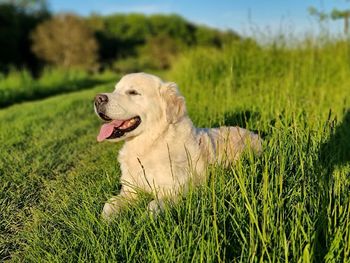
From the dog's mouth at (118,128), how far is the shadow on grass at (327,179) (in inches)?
56.7

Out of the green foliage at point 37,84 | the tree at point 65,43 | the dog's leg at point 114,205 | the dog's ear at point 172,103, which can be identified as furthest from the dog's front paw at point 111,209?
the tree at point 65,43

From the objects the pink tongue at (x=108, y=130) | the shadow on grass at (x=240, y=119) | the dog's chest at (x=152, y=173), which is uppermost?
the pink tongue at (x=108, y=130)

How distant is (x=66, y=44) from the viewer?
2911cm

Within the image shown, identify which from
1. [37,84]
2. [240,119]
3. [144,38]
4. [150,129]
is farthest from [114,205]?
[144,38]

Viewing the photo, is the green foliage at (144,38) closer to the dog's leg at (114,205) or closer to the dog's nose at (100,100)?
the dog's nose at (100,100)

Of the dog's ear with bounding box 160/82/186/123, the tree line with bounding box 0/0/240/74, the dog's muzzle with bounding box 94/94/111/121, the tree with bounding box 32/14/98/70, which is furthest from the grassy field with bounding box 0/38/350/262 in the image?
→ the tree with bounding box 32/14/98/70

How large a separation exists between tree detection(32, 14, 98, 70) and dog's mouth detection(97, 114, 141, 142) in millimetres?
25283

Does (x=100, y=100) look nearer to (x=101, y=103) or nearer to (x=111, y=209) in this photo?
(x=101, y=103)

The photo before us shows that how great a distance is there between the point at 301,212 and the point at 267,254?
47cm

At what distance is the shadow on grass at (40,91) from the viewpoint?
12281 millimetres

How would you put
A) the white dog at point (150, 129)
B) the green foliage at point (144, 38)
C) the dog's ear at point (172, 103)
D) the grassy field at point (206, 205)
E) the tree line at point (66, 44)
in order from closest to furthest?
the grassy field at point (206, 205) < the white dog at point (150, 129) < the dog's ear at point (172, 103) < the tree line at point (66, 44) < the green foliage at point (144, 38)

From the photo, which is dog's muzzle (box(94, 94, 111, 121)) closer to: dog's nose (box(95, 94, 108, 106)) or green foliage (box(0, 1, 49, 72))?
dog's nose (box(95, 94, 108, 106))

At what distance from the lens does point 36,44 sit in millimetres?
28781

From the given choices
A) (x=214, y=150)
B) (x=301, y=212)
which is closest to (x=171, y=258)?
(x=301, y=212)
